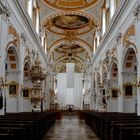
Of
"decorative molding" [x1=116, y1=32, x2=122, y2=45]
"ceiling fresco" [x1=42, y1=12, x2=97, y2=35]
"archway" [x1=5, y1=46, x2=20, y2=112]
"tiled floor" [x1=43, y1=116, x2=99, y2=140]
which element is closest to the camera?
"tiled floor" [x1=43, y1=116, x2=99, y2=140]

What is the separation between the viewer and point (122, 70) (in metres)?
15.5

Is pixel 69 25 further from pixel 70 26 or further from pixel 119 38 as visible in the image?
pixel 119 38

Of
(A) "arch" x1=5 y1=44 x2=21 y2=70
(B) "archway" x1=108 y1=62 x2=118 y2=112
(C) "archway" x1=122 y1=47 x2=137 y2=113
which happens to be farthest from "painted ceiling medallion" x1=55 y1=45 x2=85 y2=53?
(A) "arch" x1=5 y1=44 x2=21 y2=70

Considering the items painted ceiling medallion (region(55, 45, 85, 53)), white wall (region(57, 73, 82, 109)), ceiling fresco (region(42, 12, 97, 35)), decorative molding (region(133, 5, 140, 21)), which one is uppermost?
ceiling fresco (region(42, 12, 97, 35))

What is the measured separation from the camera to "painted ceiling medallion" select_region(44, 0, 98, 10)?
74.9 feet

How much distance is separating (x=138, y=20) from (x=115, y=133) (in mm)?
6506

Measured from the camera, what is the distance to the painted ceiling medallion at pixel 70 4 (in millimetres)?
22836

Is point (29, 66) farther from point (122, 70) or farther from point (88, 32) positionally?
point (88, 32)

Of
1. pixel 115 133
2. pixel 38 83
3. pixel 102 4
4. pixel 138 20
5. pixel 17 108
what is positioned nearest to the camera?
pixel 115 133

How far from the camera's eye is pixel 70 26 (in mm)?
29281

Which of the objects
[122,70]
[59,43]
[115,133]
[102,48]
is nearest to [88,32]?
[59,43]

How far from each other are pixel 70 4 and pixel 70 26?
19.0 feet

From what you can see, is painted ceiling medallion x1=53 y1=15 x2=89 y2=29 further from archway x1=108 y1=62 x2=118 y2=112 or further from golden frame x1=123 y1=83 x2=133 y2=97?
golden frame x1=123 y1=83 x2=133 y2=97

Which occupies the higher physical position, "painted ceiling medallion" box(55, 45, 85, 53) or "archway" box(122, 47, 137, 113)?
"painted ceiling medallion" box(55, 45, 85, 53)
